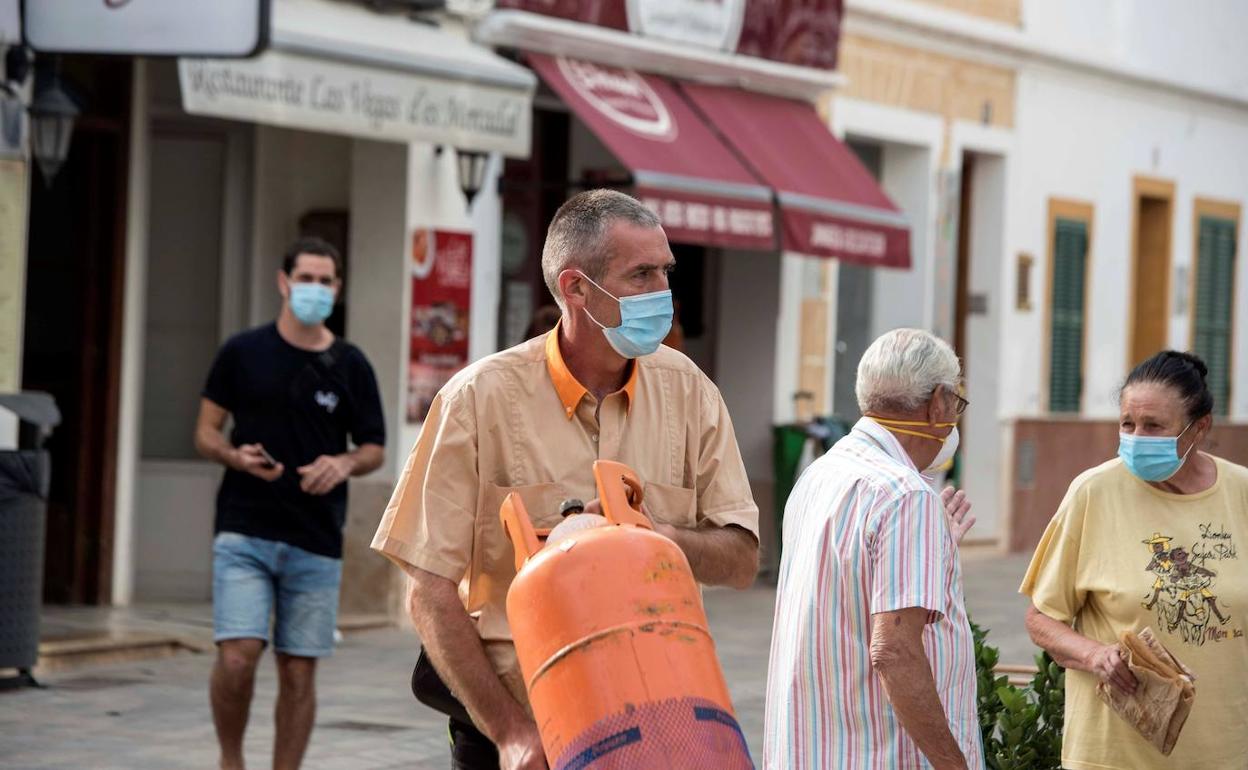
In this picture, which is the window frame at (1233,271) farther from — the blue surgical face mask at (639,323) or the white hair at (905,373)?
the blue surgical face mask at (639,323)

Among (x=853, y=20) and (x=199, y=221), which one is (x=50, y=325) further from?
(x=853, y=20)

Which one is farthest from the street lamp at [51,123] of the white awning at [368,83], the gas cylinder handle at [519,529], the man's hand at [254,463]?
the gas cylinder handle at [519,529]

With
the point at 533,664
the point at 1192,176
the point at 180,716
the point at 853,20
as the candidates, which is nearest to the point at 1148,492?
the point at 533,664

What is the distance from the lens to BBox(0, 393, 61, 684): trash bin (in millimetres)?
9977

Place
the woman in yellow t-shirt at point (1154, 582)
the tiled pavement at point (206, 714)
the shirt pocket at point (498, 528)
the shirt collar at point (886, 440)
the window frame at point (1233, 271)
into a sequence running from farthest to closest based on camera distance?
the window frame at point (1233, 271)
the tiled pavement at point (206, 714)
the woman in yellow t-shirt at point (1154, 582)
the shirt collar at point (886, 440)
the shirt pocket at point (498, 528)

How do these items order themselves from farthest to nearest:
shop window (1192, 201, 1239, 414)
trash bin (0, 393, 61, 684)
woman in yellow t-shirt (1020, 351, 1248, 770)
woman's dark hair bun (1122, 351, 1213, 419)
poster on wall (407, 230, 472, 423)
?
shop window (1192, 201, 1239, 414) < poster on wall (407, 230, 472, 423) < trash bin (0, 393, 61, 684) < woman's dark hair bun (1122, 351, 1213, 419) < woman in yellow t-shirt (1020, 351, 1248, 770)

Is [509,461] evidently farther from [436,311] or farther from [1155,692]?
[436,311]

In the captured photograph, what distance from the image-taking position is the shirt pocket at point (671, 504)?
14.1ft

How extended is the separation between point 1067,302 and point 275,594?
13.4 meters

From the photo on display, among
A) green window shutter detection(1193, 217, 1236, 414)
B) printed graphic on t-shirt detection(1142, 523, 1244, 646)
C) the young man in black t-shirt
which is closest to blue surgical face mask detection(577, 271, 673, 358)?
printed graphic on t-shirt detection(1142, 523, 1244, 646)

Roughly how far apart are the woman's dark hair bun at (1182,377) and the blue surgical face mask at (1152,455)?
0.11 m

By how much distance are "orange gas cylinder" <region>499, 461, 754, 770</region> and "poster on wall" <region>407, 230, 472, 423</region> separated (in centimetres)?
957

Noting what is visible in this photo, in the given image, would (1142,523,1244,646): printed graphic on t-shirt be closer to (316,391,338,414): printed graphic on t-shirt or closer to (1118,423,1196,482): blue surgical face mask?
(1118,423,1196,482): blue surgical face mask

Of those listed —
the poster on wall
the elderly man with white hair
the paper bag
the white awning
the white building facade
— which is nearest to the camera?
the elderly man with white hair
